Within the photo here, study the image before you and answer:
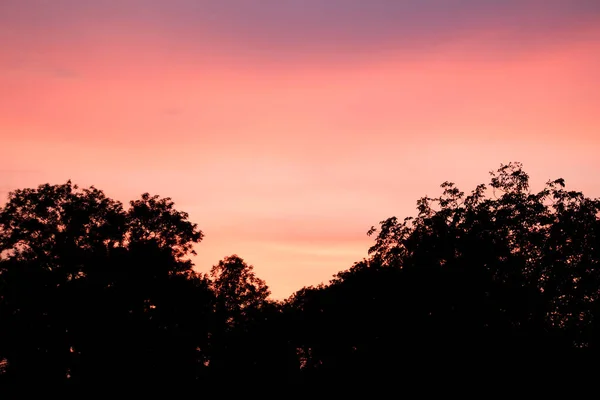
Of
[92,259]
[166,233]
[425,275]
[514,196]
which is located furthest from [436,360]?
[92,259]

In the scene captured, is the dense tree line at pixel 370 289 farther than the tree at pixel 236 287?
No

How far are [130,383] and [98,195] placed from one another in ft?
56.3

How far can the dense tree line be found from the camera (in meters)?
49.8

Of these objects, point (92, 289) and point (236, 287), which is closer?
point (92, 289)

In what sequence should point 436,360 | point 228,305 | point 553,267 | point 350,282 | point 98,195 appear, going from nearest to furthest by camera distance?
point 553,267, point 436,360, point 98,195, point 350,282, point 228,305

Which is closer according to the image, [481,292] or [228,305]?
[481,292]

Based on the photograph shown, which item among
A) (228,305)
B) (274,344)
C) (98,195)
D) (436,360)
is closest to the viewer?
(436,360)

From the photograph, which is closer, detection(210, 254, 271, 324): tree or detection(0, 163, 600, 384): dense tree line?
detection(0, 163, 600, 384): dense tree line

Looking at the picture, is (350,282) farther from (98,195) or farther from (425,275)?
(98,195)

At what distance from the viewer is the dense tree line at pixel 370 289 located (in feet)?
163

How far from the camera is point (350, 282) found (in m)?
72.0

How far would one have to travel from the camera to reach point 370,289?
6588 cm

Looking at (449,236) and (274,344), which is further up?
(449,236)

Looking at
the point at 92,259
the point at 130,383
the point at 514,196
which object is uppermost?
the point at 514,196
